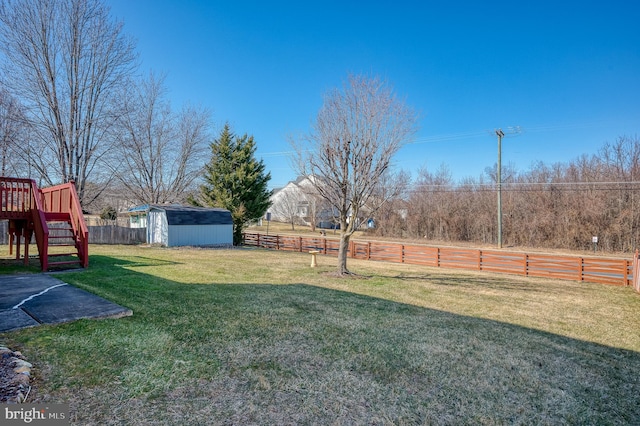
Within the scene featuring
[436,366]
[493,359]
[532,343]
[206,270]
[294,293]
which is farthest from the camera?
[206,270]

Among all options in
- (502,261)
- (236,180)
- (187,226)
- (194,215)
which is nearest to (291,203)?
(236,180)

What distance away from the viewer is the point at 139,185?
69.5 feet

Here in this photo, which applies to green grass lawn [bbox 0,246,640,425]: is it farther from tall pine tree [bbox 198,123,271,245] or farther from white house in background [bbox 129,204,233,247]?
tall pine tree [bbox 198,123,271,245]

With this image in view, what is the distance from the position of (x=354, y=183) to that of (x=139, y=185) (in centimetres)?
1782

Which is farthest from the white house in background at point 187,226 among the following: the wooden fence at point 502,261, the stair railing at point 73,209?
the stair railing at point 73,209

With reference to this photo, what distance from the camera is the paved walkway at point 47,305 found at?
12.5 ft

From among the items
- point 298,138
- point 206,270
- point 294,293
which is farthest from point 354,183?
point 206,270

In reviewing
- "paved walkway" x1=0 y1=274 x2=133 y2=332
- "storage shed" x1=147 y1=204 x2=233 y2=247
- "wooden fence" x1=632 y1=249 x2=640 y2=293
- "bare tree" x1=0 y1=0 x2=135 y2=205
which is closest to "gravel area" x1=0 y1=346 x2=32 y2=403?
"paved walkway" x1=0 y1=274 x2=133 y2=332

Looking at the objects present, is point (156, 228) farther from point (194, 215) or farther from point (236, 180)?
point (236, 180)

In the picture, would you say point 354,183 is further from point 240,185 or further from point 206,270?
point 240,185

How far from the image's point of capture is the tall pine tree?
2022 centimetres

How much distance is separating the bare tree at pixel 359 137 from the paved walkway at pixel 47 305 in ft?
17.9

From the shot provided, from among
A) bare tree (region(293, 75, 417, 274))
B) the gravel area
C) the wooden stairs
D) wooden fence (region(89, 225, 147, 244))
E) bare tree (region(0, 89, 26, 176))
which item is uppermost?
bare tree (region(0, 89, 26, 176))

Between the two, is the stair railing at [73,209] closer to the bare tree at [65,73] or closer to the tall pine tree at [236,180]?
the bare tree at [65,73]
